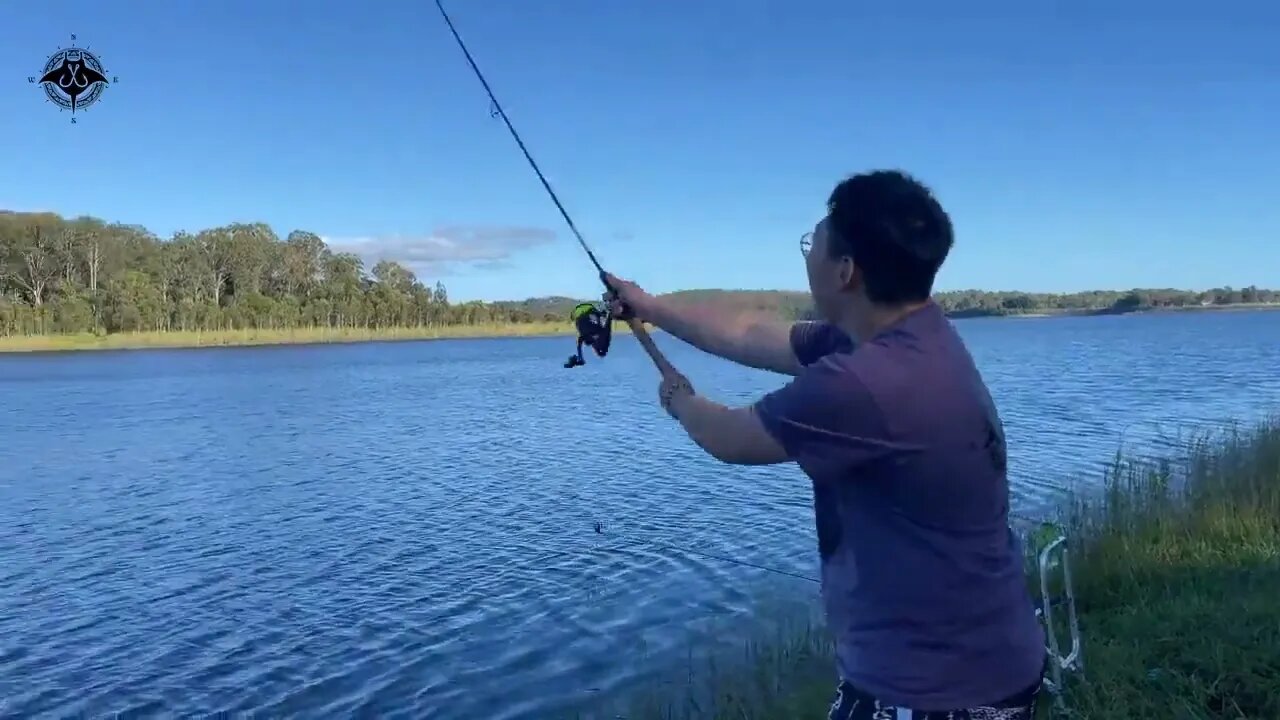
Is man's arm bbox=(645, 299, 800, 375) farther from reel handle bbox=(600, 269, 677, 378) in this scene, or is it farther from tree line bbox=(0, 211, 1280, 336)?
tree line bbox=(0, 211, 1280, 336)

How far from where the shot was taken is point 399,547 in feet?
42.2

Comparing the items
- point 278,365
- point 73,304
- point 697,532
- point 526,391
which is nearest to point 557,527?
point 697,532

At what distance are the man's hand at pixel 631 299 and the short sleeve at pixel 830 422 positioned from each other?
1.22m

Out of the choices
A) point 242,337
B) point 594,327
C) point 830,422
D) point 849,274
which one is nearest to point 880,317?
point 849,274

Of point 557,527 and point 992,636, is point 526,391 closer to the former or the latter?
point 557,527

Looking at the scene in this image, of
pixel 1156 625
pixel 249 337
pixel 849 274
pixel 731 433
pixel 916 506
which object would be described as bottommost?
pixel 249 337

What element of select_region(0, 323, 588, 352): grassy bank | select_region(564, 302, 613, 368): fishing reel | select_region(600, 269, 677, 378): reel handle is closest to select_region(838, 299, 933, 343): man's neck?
select_region(600, 269, 677, 378): reel handle

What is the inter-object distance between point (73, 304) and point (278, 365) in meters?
28.4

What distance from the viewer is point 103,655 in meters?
9.40

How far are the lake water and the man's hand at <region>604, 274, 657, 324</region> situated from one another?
194 inches

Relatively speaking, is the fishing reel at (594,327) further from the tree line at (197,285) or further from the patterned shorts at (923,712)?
the tree line at (197,285)

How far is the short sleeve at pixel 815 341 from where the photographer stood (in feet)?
8.83

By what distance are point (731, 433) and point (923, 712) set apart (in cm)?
71

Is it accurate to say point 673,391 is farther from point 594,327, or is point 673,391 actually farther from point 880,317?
point 594,327
